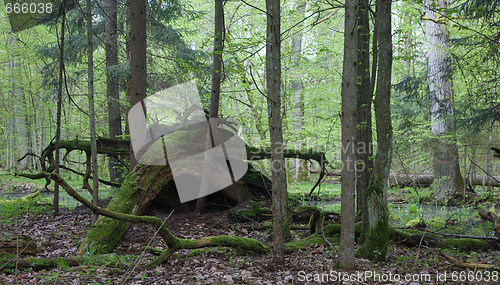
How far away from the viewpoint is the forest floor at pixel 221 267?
3.60m

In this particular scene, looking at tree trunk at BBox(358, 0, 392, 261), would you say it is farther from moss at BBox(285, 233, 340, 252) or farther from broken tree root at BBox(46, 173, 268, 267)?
broken tree root at BBox(46, 173, 268, 267)

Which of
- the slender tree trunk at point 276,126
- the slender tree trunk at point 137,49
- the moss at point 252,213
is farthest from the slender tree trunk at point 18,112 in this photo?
the slender tree trunk at point 276,126

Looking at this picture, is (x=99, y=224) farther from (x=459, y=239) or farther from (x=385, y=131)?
(x=459, y=239)

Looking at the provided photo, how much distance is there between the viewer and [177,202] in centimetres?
747

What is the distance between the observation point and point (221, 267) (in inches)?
168

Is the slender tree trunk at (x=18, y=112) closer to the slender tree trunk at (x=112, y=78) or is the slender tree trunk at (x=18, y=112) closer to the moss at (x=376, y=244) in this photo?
the slender tree trunk at (x=112, y=78)

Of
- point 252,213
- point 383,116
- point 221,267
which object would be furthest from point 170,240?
point 252,213

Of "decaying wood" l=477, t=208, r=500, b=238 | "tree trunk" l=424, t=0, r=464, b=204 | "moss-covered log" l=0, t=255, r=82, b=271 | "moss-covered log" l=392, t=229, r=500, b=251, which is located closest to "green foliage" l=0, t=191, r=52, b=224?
"moss-covered log" l=0, t=255, r=82, b=271

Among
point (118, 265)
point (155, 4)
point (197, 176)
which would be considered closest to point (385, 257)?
point (118, 265)

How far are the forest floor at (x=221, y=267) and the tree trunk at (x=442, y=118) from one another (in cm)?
723

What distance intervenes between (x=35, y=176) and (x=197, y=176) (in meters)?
2.98

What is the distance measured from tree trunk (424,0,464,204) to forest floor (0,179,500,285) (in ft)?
23.7

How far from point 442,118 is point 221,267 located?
11.3 meters

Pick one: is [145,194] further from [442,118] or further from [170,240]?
[442,118]
